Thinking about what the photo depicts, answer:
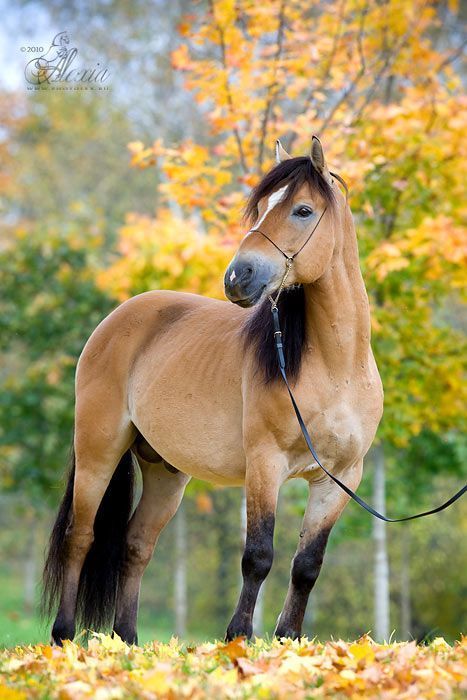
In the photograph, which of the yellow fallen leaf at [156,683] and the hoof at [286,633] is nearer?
the yellow fallen leaf at [156,683]

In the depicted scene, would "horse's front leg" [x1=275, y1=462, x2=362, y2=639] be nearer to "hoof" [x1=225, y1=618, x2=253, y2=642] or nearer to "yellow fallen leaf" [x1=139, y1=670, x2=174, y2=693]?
"hoof" [x1=225, y1=618, x2=253, y2=642]

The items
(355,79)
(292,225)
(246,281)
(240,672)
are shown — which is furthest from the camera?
(355,79)

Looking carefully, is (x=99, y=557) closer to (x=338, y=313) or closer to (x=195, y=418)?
(x=195, y=418)

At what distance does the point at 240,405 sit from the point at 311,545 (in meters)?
0.81

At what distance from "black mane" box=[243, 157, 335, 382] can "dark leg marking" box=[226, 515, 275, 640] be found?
2.42ft

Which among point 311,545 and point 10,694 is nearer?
point 10,694

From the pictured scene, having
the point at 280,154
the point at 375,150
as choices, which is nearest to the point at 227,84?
the point at 375,150

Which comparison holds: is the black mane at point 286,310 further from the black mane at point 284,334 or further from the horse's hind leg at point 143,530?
the horse's hind leg at point 143,530

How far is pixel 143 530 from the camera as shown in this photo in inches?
225

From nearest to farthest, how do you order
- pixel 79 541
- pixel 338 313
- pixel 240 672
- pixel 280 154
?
1. pixel 240 672
2. pixel 338 313
3. pixel 280 154
4. pixel 79 541

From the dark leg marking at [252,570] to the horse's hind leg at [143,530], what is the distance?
4.21ft

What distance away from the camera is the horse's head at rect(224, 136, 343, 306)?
4270 mm

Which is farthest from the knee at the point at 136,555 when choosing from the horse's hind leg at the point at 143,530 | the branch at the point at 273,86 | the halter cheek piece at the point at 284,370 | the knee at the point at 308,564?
the branch at the point at 273,86

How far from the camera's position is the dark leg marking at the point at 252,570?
4.40 meters
